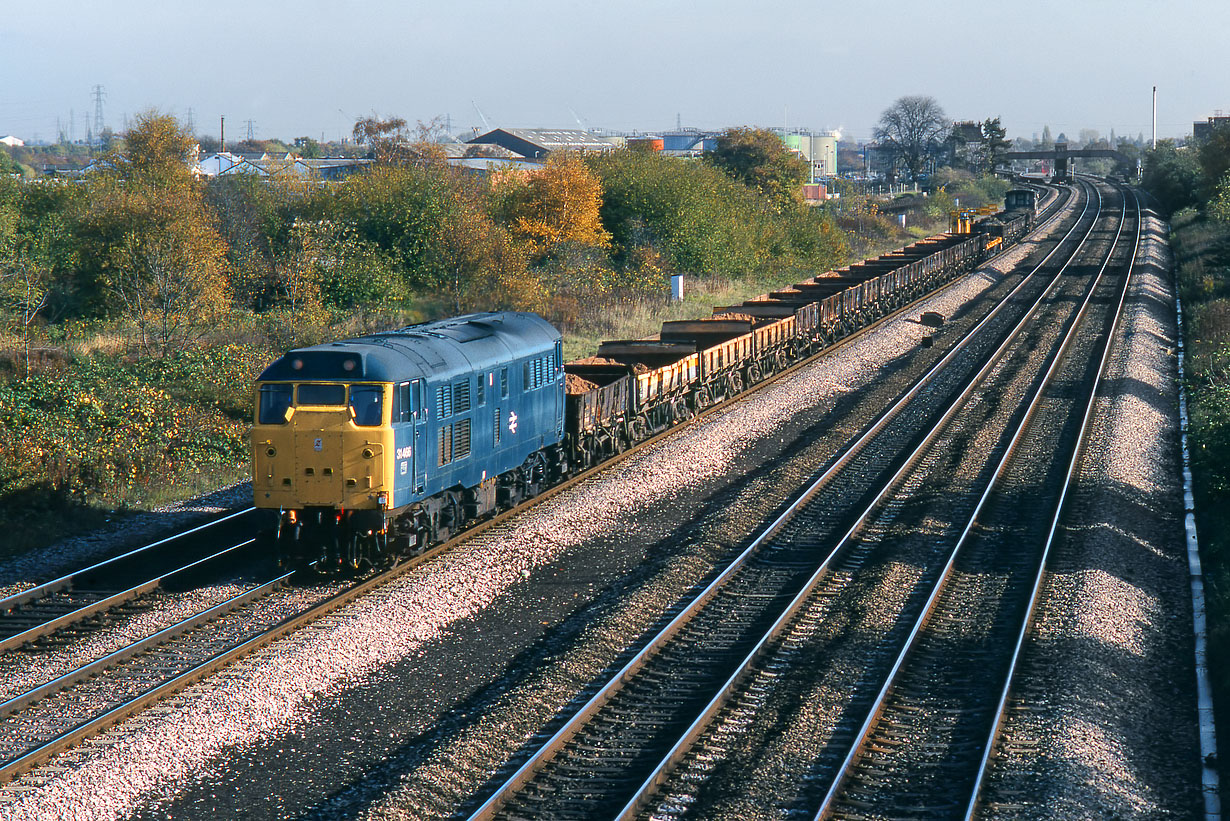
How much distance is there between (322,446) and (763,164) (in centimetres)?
6993

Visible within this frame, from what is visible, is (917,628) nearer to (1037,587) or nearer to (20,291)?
(1037,587)

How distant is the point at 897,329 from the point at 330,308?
20107 mm

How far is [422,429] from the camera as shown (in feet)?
50.9

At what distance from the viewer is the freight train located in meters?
14.8

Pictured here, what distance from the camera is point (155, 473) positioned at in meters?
21.5

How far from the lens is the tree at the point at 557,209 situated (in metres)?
52.5

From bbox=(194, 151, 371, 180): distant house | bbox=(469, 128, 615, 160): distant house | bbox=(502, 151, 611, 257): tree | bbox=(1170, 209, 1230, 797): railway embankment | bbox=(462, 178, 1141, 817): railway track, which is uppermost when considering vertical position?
bbox=(469, 128, 615, 160): distant house

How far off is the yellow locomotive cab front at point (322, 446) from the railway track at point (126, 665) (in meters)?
1.24

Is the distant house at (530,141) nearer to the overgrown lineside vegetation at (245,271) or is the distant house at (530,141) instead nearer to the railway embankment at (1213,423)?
the overgrown lineside vegetation at (245,271)

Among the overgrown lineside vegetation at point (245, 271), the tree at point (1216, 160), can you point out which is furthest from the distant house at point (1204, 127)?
the overgrown lineside vegetation at point (245, 271)

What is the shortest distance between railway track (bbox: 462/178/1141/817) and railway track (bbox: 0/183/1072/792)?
4025 mm

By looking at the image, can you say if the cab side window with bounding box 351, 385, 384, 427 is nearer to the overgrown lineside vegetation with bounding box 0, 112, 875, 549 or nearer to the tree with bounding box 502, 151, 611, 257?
the overgrown lineside vegetation with bounding box 0, 112, 875, 549

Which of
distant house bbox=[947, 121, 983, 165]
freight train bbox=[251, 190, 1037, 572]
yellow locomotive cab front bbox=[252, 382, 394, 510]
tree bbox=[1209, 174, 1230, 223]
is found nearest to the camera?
yellow locomotive cab front bbox=[252, 382, 394, 510]

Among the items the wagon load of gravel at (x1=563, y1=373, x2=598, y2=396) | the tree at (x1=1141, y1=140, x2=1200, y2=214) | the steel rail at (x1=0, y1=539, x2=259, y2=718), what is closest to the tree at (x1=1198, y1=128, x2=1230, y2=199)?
the tree at (x1=1141, y1=140, x2=1200, y2=214)
